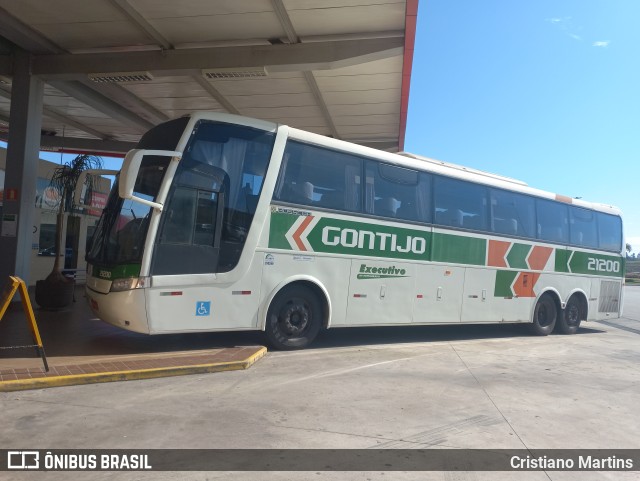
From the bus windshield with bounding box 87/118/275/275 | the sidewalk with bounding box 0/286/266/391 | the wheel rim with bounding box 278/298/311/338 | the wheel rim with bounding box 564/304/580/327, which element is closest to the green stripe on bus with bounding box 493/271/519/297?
the wheel rim with bounding box 564/304/580/327

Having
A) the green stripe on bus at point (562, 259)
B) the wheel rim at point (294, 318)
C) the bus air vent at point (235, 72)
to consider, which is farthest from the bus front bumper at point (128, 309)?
the green stripe on bus at point (562, 259)

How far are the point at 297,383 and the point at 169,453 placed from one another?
8.54ft

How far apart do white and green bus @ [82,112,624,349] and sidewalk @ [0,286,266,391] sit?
52 centimetres

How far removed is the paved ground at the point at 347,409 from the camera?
178 inches

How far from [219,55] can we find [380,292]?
6099mm

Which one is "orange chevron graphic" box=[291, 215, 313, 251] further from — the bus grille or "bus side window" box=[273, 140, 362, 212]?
the bus grille

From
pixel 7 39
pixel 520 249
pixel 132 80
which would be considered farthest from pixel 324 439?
pixel 7 39

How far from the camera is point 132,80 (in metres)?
11.7

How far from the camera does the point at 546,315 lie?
13289 mm

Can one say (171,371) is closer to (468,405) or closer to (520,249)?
(468,405)

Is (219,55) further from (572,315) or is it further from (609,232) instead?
(609,232)

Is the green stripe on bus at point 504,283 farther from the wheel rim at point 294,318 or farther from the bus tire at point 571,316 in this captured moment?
the wheel rim at point 294,318

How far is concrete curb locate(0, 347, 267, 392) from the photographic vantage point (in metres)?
5.75

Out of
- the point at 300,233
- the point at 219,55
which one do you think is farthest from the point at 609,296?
the point at 219,55
